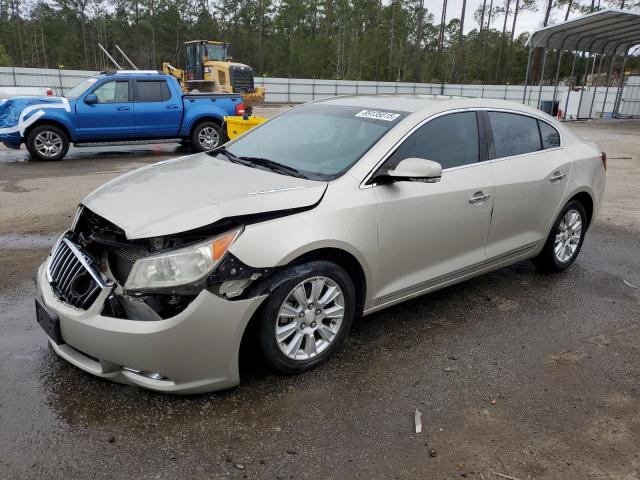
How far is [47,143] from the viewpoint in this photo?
1098 centimetres

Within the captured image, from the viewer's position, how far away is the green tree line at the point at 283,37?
2285 inches

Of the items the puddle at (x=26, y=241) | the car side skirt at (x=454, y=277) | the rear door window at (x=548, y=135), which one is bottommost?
the puddle at (x=26, y=241)

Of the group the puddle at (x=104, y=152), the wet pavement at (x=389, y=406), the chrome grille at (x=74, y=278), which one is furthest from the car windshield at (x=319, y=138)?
the puddle at (x=104, y=152)

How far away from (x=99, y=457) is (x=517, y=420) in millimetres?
2144

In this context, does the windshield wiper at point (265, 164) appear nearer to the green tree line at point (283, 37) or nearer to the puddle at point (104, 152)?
the puddle at point (104, 152)

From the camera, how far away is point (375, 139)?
359 cm

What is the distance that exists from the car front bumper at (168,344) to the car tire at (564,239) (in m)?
3.18

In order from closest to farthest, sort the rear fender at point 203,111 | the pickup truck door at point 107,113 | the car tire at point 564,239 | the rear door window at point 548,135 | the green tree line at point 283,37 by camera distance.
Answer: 1. the rear door window at point 548,135
2. the car tire at point 564,239
3. the pickup truck door at point 107,113
4. the rear fender at point 203,111
5. the green tree line at point 283,37

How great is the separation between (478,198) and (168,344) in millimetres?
2431

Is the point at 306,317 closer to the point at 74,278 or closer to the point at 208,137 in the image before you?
the point at 74,278

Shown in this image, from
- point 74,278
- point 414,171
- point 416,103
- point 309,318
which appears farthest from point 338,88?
point 74,278

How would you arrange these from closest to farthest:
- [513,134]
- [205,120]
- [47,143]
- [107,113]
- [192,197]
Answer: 1. [192,197]
2. [513,134]
3. [47,143]
4. [107,113]
5. [205,120]

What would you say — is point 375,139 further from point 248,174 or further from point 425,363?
point 425,363

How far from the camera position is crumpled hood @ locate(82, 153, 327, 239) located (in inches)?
110
